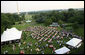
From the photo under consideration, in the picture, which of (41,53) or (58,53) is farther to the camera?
(41,53)

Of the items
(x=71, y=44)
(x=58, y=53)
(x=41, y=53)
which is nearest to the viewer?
(x=58, y=53)

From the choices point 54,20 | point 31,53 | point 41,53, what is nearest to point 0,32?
point 31,53

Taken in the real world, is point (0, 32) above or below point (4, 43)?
above

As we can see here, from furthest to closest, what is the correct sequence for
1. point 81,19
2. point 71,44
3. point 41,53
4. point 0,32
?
point 81,19 < point 0,32 < point 71,44 < point 41,53

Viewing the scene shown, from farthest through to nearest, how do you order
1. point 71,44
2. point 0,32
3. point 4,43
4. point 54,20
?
point 54,20, point 0,32, point 4,43, point 71,44

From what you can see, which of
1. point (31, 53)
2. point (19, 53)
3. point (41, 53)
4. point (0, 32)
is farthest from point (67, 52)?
point (0, 32)

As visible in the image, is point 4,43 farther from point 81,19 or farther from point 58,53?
point 81,19

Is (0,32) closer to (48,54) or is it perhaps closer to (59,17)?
(48,54)

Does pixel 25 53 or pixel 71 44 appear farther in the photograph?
pixel 71 44

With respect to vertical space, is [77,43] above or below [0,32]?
below
